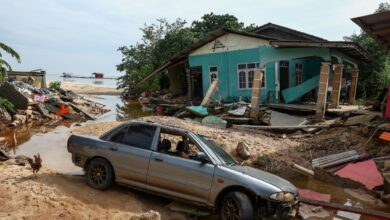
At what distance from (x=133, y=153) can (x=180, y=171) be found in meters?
1.13

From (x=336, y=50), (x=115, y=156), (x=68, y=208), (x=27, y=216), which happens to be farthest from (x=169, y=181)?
(x=336, y=50)

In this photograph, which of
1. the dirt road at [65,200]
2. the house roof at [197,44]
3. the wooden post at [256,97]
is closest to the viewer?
the dirt road at [65,200]

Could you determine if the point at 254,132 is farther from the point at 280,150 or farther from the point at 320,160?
the point at 320,160

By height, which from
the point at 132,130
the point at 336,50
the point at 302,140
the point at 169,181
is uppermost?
the point at 336,50

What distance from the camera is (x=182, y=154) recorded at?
7312 mm

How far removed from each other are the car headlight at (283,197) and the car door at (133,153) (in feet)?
8.05

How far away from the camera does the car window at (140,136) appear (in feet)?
24.9

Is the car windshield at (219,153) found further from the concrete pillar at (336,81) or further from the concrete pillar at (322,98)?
the concrete pillar at (336,81)

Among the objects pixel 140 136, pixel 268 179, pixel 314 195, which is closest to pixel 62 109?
pixel 140 136

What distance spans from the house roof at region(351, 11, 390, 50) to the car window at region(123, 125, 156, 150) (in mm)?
6470

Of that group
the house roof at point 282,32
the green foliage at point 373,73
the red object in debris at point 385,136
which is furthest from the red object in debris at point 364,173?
the green foliage at point 373,73

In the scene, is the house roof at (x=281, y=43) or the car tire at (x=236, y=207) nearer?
the car tire at (x=236, y=207)

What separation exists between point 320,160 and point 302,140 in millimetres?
3091

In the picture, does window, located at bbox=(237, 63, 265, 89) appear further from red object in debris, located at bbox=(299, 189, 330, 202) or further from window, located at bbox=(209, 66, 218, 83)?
red object in debris, located at bbox=(299, 189, 330, 202)
